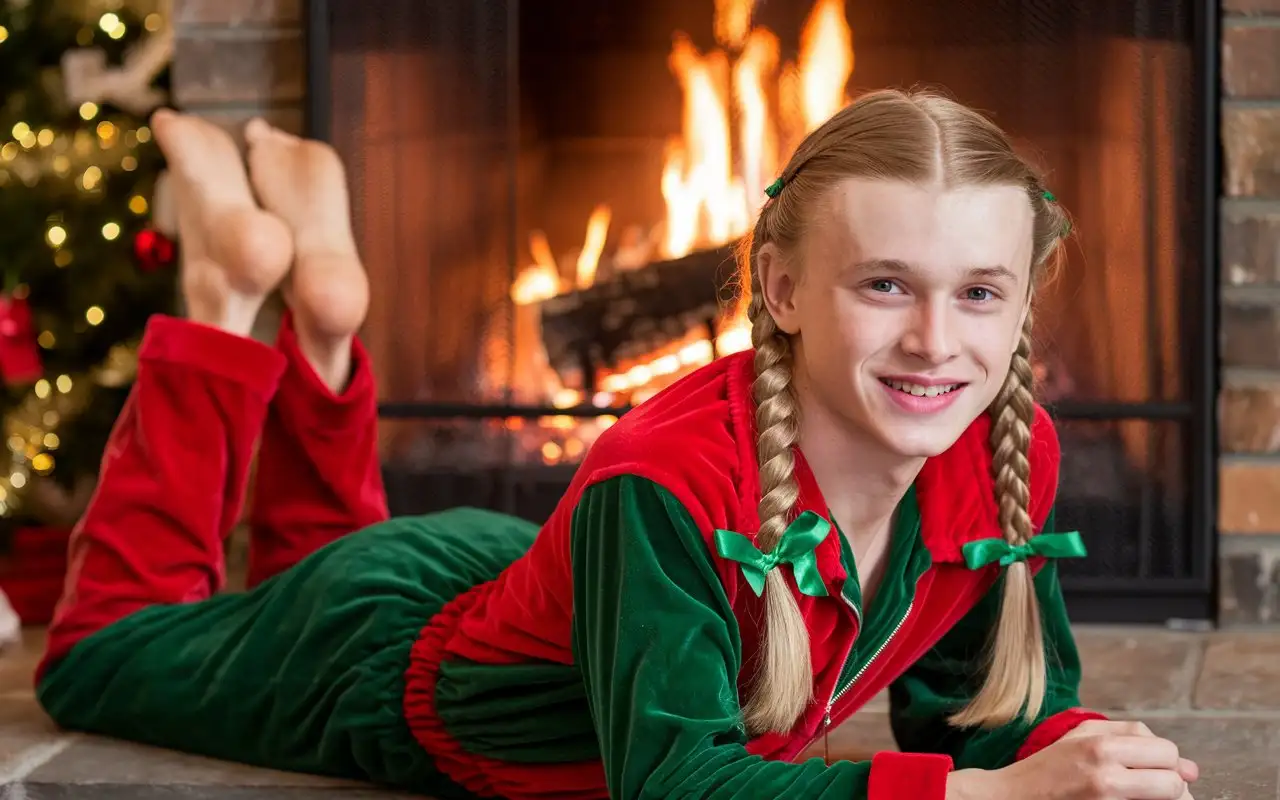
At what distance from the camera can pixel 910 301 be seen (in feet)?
3.53

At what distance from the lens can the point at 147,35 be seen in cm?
233

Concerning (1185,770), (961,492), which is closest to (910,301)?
(961,492)

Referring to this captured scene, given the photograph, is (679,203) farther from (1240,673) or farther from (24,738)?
(24,738)

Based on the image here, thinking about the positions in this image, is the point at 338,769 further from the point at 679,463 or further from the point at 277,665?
the point at 679,463

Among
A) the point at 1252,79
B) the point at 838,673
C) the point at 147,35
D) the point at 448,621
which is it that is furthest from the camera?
the point at 147,35

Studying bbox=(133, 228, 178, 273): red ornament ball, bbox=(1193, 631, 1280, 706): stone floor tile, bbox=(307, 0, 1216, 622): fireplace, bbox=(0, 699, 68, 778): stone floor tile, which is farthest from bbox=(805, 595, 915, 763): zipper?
bbox=(133, 228, 178, 273): red ornament ball

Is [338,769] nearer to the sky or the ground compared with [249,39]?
nearer to the ground

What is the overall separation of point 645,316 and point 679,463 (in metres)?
1.05

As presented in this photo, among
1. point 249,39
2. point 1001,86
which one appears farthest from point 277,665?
point 1001,86

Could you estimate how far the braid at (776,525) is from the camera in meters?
1.09

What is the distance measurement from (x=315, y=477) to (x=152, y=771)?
1.55ft

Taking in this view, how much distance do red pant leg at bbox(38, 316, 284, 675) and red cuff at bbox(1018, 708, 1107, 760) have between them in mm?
868

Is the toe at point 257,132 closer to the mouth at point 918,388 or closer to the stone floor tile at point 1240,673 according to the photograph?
the mouth at point 918,388

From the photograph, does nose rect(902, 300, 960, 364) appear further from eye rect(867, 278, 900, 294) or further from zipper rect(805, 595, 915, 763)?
zipper rect(805, 595, 915, 763)
